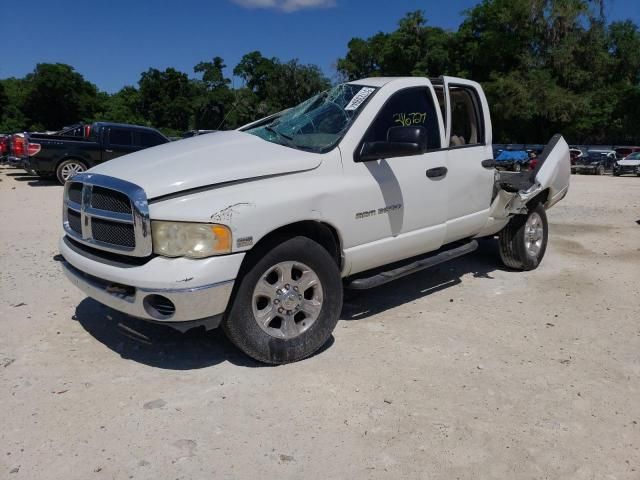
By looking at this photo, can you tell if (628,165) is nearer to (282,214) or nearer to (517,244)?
(517,244)

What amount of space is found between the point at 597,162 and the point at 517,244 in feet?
89.2

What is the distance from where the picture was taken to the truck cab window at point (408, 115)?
14.9 feet

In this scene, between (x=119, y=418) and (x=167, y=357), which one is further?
(x=167, y=357)

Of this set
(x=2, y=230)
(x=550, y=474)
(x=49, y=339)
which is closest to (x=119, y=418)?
(x=49, y=339)

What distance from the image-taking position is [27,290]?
552 cm

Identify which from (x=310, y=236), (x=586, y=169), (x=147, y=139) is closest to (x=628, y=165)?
(x=586, y=169)

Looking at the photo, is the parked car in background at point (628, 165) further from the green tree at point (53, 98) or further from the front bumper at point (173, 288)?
the green tree at point (53, 98)

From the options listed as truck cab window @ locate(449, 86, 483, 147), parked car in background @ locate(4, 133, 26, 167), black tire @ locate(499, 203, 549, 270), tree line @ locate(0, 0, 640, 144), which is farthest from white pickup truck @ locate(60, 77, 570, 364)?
tree line @ locate(0, 0, 640, 144)

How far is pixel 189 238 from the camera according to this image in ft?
11.3

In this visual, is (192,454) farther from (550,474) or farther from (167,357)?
(550,474)

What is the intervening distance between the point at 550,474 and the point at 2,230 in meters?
8.26

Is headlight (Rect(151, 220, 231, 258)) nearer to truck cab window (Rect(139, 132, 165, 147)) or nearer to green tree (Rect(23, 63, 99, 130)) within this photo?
truck cab window (Rect(139, 132, 165, 147))

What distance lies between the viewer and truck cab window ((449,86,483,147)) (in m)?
5.63

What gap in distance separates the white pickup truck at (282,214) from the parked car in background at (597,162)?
1106 inches
